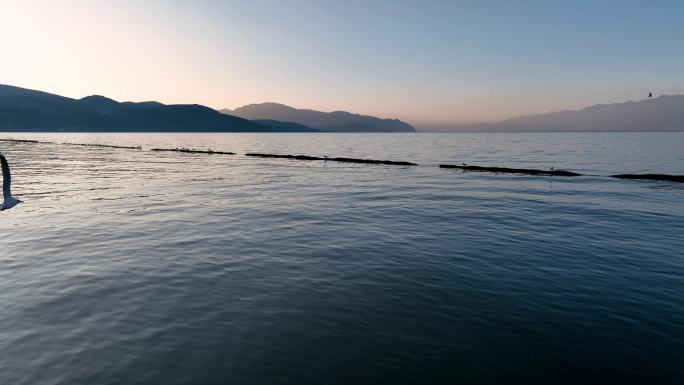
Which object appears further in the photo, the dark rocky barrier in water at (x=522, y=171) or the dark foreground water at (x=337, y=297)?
the dark rocky barrier in water at (x=522, y=171)

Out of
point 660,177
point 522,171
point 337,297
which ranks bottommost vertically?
point 337,297

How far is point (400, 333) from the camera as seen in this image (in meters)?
11.8

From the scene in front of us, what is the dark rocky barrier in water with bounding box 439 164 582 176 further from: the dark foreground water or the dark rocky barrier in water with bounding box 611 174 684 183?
the dark foreground water

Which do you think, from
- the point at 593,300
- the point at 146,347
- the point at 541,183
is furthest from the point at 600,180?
the point at 146,347

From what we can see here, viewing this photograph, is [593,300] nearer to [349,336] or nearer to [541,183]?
[349,336]

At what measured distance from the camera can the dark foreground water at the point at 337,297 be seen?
10039 millimetres

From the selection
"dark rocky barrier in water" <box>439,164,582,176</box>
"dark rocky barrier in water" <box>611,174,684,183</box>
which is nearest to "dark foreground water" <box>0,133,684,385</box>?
"dark rocky barrier in water" <box>611,174,684,183</box>

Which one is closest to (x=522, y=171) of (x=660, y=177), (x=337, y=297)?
(x=660, y=177)

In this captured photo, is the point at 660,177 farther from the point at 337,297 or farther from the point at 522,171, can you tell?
the point at 337,297

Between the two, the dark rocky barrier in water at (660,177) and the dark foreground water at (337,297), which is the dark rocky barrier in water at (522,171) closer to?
the dark rocky barrier in water at (660,177)

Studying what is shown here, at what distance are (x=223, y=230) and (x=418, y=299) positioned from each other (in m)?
15.7

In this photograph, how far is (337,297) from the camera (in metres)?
14.6

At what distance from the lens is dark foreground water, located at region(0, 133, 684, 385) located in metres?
10.0

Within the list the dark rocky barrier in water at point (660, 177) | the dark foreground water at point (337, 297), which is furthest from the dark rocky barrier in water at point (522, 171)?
the dark foreground water at point (337, 297)
